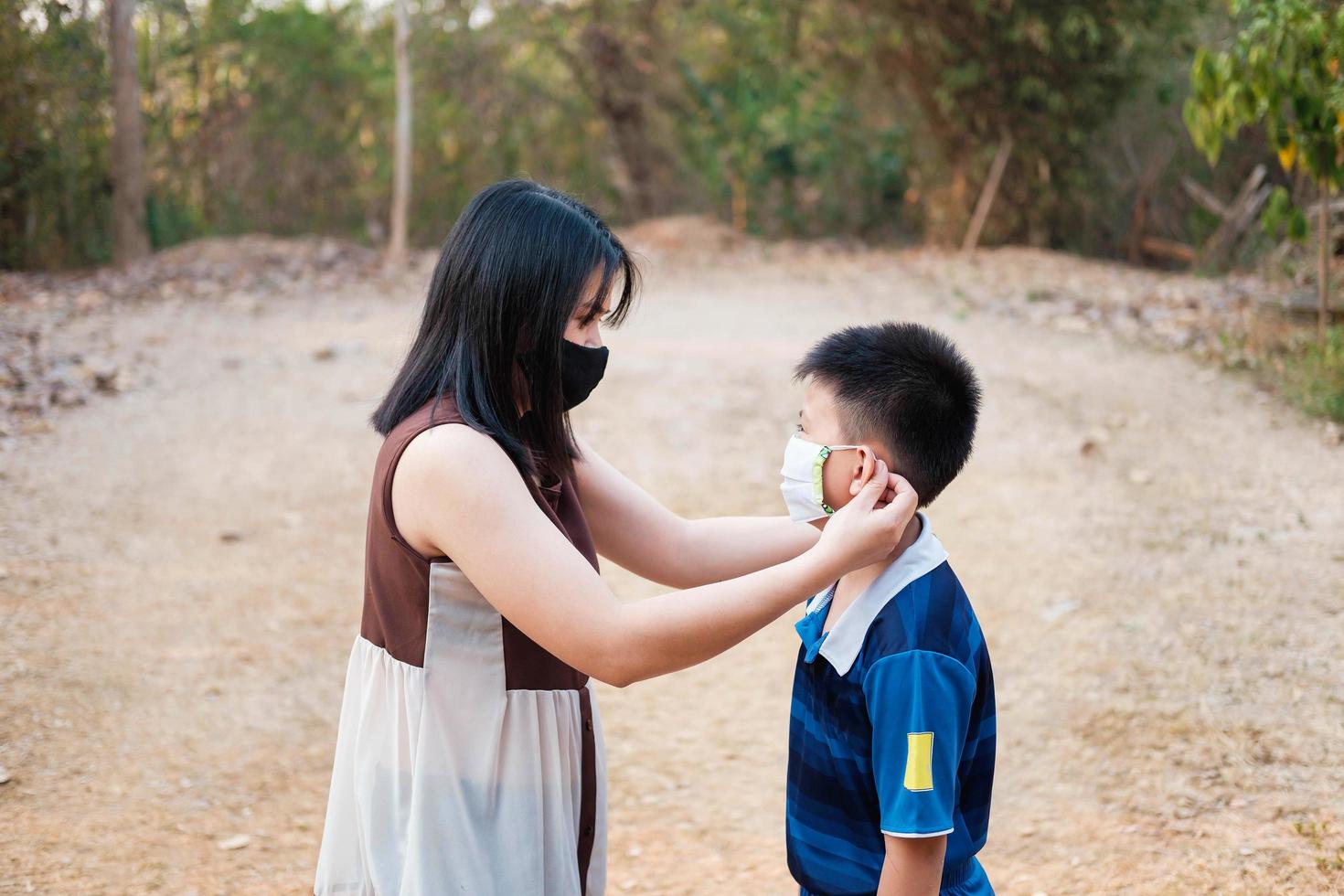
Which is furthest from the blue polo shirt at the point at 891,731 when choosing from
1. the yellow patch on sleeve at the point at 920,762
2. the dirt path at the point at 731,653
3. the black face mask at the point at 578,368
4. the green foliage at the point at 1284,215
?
A: the green foliage at the point at 1284,215

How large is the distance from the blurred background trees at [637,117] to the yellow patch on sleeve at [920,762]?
35.9 ft

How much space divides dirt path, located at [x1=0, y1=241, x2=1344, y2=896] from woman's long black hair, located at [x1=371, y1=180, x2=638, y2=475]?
1.78 metres

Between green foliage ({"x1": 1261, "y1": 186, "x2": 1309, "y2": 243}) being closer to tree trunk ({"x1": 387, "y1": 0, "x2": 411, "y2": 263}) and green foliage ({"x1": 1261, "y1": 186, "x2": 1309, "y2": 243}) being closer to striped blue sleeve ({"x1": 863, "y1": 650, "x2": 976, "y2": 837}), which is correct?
striped blue sleeve ({"x1": 863, "y1": 650, "x2": 976, "y2": 837})

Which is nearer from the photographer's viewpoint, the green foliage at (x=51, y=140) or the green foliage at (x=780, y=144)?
the green foliage at (x=51, y=140)

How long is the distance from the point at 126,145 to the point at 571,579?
12.0 metres

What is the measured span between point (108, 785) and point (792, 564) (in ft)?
9.01

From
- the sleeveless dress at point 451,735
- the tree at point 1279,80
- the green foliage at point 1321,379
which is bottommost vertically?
the green foliage at point 1321,379

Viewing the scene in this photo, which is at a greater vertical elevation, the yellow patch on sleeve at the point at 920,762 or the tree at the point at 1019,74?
the tree at the point at 1019,74

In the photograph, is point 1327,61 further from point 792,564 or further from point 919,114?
point 919,114

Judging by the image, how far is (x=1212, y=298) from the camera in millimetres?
9102

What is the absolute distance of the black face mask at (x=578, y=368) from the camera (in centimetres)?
177

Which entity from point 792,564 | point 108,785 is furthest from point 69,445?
point 792,564

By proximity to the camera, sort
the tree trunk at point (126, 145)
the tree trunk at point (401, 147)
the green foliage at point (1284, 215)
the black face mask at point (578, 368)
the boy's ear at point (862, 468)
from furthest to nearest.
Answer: the tree trunk at point (401, 147) → the tree trunk at point (126, 145) → the green foliage at point (1284, 215) → the black face mask at point (578, 368) → the boy's ear at point (862, 468)

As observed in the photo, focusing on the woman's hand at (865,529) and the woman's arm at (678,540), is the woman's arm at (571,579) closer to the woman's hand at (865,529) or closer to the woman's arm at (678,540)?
the woman's hand at (865,529)
